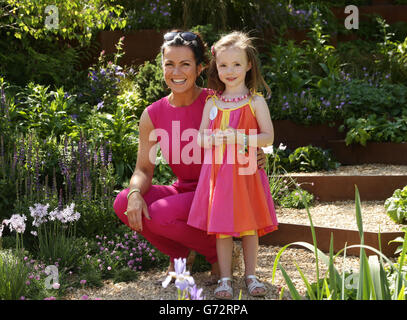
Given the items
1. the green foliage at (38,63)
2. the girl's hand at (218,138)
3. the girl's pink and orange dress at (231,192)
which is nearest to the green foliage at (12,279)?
the girl's pink and orange dress at (231,192)

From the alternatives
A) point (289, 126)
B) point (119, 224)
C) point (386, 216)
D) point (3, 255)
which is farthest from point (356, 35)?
point (3, 255)

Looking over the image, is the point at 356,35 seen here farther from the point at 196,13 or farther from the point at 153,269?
the point at 153,269

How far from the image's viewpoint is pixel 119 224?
4.05m

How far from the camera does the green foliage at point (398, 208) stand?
3938mm

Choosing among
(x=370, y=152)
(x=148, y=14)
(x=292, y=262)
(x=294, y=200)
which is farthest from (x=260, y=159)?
(x=148, y=14)

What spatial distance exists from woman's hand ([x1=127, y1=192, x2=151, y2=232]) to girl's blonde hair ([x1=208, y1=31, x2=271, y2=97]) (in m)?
0.74

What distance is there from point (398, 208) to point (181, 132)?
1674 mm

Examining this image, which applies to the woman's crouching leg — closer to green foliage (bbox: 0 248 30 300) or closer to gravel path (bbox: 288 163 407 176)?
green foliage (bbox: 0 248 30 300)

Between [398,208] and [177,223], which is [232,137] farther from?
[398,208]

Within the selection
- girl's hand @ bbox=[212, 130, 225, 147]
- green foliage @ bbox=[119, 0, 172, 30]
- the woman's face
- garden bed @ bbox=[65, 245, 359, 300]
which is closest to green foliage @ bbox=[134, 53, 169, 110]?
green foliage @ bbox=[119, 0, 172, 30]

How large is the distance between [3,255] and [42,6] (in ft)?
8.75

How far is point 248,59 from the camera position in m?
3.05
